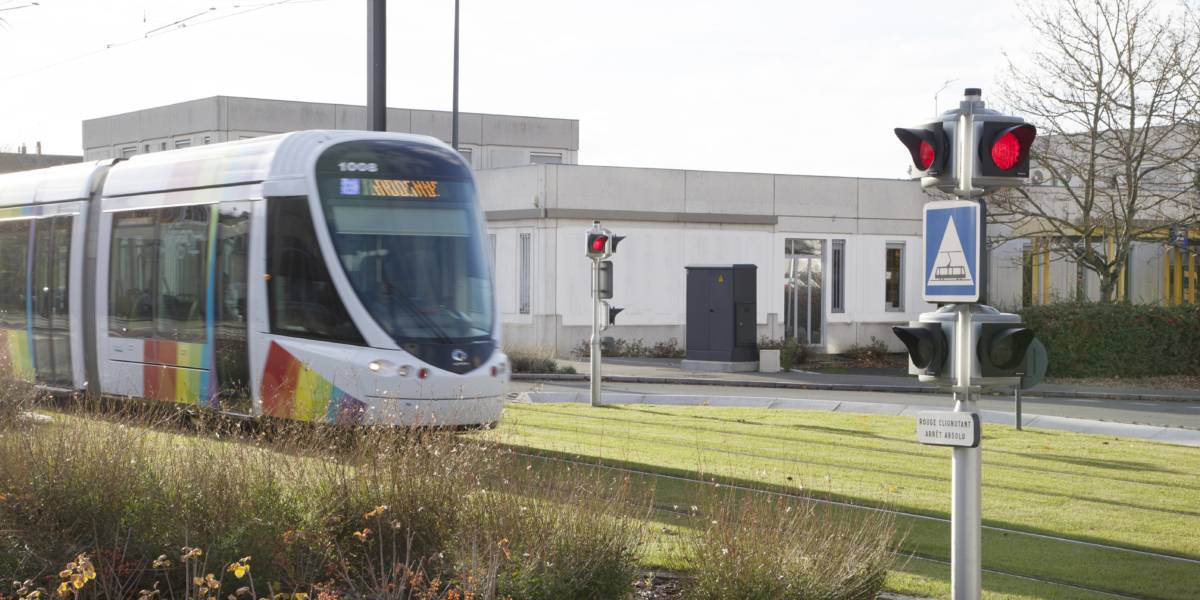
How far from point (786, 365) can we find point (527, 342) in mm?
7198

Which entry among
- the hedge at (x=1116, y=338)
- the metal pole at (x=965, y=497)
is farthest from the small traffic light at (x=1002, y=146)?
the hedge at (x=1116, y=338)

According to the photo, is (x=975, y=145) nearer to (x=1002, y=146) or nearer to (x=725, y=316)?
(x=1002, y=146)

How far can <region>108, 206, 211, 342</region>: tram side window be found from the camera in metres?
15.9

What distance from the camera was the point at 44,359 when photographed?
18766mm

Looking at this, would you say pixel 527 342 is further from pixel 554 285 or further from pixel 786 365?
pixel 786 365

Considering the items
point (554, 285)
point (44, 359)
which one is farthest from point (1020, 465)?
point (554, 285)

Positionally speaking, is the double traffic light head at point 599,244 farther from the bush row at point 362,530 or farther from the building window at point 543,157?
the building window at point 543,157

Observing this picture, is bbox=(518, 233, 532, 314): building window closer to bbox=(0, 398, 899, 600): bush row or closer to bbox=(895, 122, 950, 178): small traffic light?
bbox=(0, 398, 899, 600): bush row

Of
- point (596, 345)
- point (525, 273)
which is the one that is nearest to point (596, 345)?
point (596, 345)

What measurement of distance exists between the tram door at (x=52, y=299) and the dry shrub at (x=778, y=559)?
12857mm

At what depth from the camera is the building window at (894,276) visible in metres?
42.1

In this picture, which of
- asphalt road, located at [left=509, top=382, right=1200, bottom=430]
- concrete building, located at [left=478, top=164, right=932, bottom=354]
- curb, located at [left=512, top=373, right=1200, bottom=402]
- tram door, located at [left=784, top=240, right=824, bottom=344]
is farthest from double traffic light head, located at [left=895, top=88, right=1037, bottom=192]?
tram door, located at [left=784, top=240, right=824, bottom=344]

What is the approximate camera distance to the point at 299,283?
14.6 meters

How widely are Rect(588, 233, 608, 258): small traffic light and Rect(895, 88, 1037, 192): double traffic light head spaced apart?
1431 centimetres
